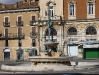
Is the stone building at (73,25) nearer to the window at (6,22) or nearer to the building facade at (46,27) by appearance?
the building facade at (46,27)

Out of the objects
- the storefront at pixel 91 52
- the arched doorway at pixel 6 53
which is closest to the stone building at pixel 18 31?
the arched doorway at pixel 6 53

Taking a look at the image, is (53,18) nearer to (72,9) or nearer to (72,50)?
(72,9)

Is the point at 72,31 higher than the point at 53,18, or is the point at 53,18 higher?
the point at 53,18

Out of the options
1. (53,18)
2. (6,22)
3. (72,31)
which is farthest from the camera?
(6,22)

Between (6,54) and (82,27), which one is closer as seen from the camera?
(82,27)

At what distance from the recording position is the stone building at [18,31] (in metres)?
59.0

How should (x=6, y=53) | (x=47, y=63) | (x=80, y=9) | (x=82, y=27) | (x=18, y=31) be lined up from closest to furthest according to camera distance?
(x=47, y=63) → (x=82, y=27) → (x=80, y=9) → (x=18, y=31) → (x=6, y=53)

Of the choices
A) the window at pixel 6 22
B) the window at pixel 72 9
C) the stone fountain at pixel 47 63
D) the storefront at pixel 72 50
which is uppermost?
the window at pixel 72 9

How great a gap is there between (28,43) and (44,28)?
17.0 feet

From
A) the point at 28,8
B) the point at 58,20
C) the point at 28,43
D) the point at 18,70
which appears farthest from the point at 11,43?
the point at 18,70

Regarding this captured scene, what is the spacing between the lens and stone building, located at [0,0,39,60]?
59.0 m

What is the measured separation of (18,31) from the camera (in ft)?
198

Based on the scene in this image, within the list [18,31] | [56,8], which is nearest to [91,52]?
[56,8]

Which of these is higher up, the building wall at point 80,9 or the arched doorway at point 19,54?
the building wall at point 80,9
